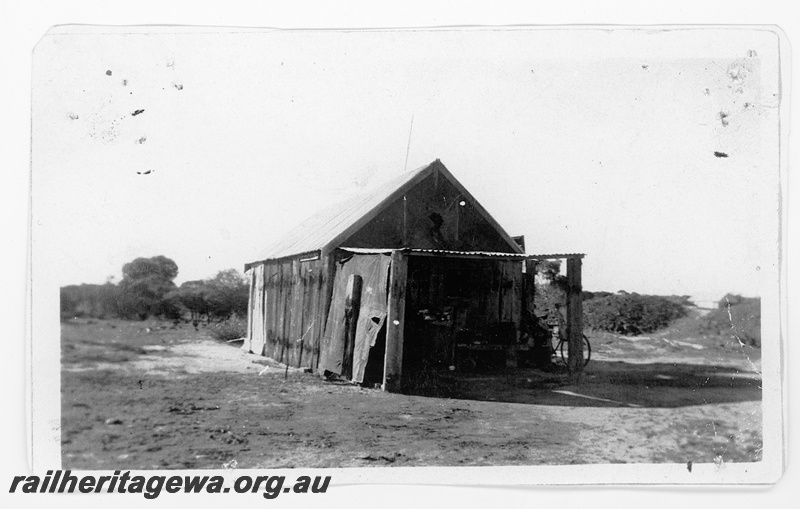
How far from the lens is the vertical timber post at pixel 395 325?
9.73m

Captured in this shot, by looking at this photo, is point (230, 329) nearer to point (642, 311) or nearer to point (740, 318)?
point (642, 311)

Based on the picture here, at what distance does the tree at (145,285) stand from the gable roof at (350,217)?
219 cm

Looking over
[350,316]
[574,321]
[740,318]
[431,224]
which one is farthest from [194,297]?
[740,318]

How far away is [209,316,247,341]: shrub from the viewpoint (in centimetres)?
1168

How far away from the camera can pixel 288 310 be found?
12.5 metres

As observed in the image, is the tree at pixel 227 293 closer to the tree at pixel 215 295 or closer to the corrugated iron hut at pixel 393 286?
the tree at pixel 215 295

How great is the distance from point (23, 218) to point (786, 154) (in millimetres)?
9717

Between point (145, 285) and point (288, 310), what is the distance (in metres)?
4.41

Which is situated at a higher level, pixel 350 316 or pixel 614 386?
pixel 350 316

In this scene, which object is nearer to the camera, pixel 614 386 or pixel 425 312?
pixel 614 386

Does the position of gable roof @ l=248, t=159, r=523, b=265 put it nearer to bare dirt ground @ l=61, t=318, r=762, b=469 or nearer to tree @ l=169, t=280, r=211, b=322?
tree @ l=169, t=280, r=211, b=322

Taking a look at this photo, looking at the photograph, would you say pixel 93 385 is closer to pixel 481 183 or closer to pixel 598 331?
pixel 481 183

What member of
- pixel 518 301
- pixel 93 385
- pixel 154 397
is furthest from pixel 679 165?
pixel 93 385

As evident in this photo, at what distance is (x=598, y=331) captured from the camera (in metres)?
11.9
